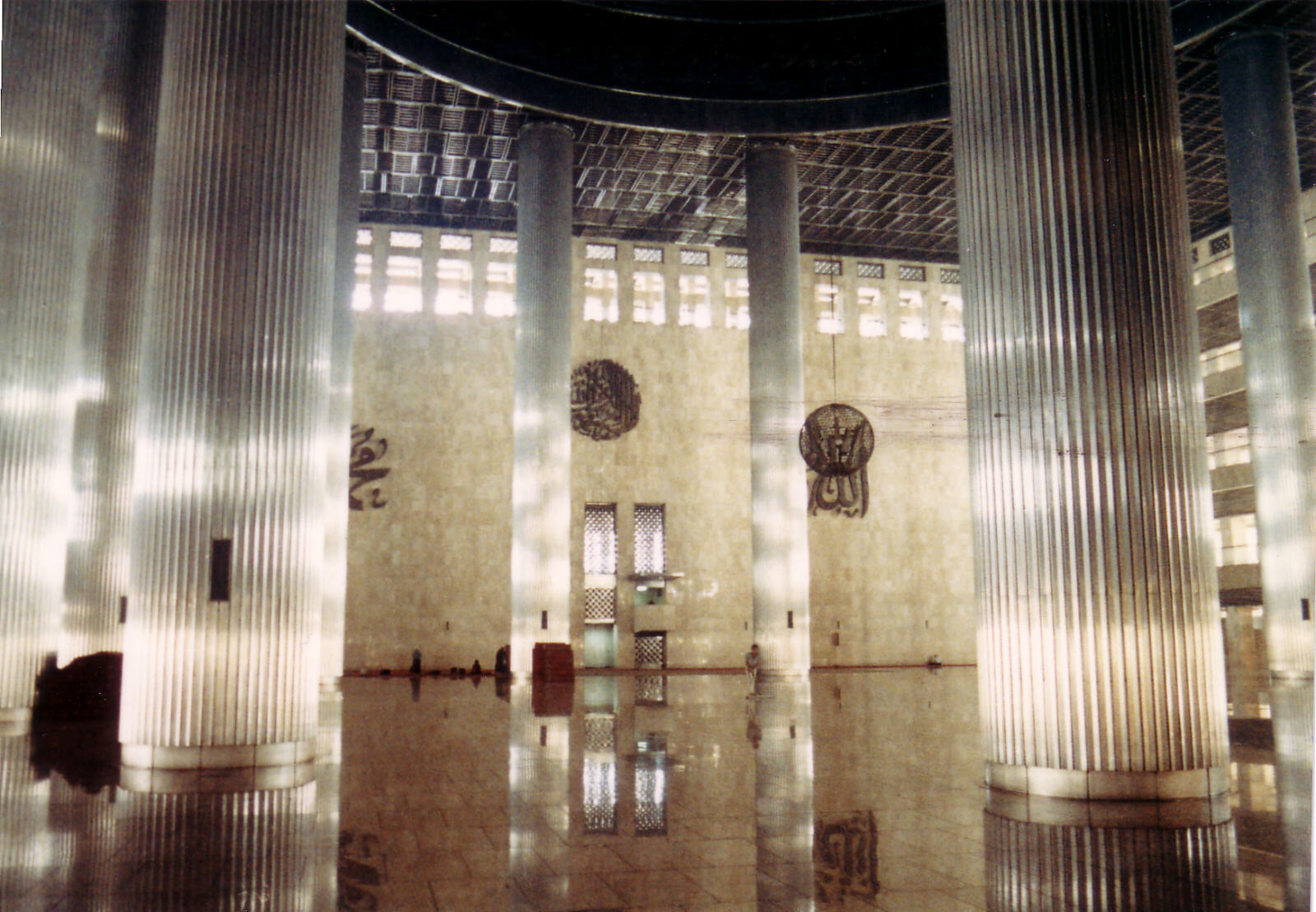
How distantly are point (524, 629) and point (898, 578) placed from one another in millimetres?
14983

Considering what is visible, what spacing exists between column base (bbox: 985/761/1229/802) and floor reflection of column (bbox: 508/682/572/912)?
3.56 metres

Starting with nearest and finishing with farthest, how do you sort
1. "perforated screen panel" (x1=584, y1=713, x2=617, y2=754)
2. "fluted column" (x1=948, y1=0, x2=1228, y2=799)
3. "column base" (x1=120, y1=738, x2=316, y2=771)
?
"fluted column" (x1=948, y1=0, x2=1228, y2=799) < "column base" (x1=120, y1=738, x2=316, y2=771) < "perforated screen panel" (x1=584, y1=713, x2=617, y2=754)

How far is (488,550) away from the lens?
3019 cm

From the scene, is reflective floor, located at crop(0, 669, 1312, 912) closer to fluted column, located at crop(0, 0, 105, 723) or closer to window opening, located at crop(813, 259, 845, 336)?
fluted column, located at crop(0, 0, 105, 723)

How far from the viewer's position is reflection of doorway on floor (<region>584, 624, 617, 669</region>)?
30844 millimetres

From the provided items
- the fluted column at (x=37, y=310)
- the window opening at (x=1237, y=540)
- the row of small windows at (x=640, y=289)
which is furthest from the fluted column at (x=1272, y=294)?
the fluted column at (x=37, y=310)

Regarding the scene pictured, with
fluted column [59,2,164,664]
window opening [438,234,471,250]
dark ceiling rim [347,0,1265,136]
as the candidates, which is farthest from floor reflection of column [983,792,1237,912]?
window opening [438,234,471,250]

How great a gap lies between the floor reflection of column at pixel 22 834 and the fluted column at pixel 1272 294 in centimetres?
2148

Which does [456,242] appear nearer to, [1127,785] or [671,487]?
[671,487]

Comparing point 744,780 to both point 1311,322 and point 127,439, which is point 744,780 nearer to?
point 127,439

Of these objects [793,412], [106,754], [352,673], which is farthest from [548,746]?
[352,673]

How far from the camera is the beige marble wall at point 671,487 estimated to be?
97.3 feet

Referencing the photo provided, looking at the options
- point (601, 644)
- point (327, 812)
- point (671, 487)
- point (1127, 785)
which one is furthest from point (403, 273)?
point (1127, 785)

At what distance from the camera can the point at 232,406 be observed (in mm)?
8859
